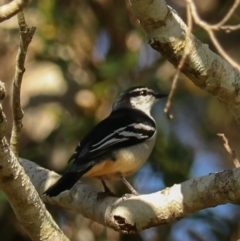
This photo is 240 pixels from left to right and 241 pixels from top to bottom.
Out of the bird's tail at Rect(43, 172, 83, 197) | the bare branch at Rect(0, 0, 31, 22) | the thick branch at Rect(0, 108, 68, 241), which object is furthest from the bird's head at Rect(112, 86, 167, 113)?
the bare branch at Rect(0, 0, 31, 22)

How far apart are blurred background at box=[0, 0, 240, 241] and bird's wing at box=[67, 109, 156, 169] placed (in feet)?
1.52

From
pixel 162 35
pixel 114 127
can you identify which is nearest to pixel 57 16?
pixel 114 127

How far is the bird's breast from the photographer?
17.0ft

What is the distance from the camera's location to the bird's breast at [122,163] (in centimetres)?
518


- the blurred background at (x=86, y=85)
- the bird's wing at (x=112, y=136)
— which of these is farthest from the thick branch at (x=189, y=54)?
the blurred background at (x=86, y=85)

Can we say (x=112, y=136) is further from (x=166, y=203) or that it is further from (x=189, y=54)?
(x=189, y=54)

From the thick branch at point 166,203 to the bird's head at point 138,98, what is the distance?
228 cm

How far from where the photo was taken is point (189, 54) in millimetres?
3482

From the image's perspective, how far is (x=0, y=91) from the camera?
103 inches

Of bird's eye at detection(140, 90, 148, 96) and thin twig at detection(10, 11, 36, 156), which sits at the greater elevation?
thin twig at detection(10, 11, 36, 156)

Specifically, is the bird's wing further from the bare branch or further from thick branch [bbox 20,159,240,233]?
the bare branch

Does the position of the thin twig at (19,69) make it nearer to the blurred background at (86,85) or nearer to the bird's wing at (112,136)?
the bird's wing at (112,136)

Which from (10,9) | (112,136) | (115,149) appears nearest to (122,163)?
(115,149)

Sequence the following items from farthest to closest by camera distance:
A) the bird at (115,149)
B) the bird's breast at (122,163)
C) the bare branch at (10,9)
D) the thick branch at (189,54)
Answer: the bird's breast at (122,163) → the bird at (115,149) → the thick branch at (189,54) → the bare branch at (10,9)
